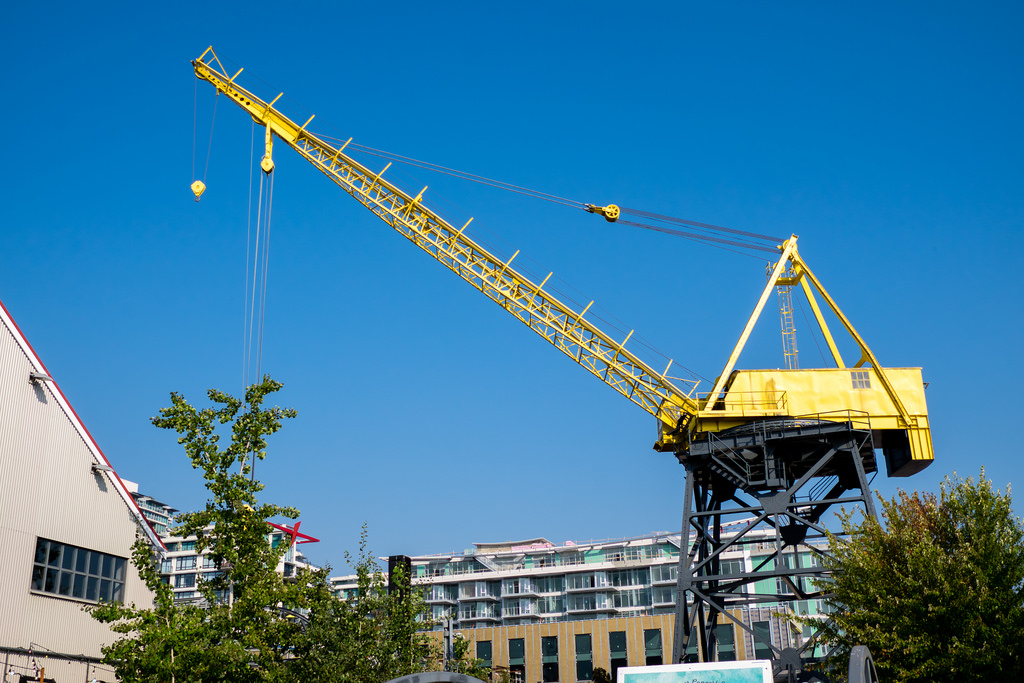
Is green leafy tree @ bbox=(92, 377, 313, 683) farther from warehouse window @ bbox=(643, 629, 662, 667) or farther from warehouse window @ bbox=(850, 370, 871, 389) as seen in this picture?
warehouse window @ bbox=(643, 629, 662, 667)

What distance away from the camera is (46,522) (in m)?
33.0

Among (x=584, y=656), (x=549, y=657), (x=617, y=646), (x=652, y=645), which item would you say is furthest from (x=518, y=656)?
(x=652, y=645)

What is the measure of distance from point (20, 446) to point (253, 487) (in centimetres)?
920

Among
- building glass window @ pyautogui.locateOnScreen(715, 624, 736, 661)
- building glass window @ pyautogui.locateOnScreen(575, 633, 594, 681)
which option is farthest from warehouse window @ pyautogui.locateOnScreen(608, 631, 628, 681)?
building glass window @ pyautogui.locateOnScreen(715, 624, 736, 661)

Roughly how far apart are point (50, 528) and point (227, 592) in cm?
791

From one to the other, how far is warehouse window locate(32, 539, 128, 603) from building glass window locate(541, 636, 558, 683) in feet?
210

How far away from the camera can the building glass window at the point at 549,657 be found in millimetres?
94125

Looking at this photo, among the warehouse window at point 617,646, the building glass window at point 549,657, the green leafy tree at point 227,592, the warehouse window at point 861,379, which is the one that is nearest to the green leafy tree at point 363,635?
the green leafy tree at point 227,592

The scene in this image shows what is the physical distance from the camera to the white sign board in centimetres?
1678

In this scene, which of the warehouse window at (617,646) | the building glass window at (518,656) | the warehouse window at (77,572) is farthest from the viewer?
the building glass window at (518,656)

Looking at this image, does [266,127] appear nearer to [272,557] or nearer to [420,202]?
[420,202]

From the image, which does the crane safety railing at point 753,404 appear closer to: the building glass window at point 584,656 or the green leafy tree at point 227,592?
the green leafy tree at point 227,592

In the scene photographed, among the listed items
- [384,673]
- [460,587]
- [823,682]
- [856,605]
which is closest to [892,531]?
[856,605]

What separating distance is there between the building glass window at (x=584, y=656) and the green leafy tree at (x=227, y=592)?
67.2 metres
